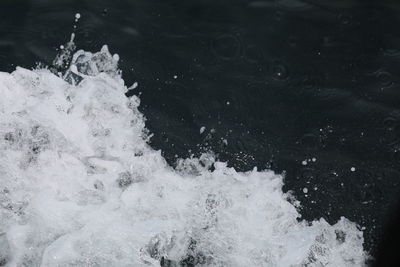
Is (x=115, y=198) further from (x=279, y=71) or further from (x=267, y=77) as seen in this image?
(x=279, y=71)

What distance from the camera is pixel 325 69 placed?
5.38 meters

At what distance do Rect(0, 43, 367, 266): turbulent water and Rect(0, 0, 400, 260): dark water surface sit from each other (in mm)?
227

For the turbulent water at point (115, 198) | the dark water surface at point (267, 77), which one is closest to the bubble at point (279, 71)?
the dark water surface at point (267, 77)

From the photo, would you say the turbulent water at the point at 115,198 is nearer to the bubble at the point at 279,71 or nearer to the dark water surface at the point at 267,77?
the dark water surface at the point at 267,77

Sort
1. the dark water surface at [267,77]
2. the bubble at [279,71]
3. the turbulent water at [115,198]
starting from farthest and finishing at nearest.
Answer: the bubble at [279,71] → the dark water surface at [267,77] → the turbulent water at [115,198]

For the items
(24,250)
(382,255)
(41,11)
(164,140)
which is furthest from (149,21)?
(382,255)

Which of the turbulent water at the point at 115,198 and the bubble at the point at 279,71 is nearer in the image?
the turbulent water at the point at 115,198

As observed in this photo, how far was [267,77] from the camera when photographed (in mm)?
5332

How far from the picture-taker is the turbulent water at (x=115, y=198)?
3.85 m

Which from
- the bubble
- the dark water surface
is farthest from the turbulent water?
the bubble

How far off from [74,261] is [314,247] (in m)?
1.93

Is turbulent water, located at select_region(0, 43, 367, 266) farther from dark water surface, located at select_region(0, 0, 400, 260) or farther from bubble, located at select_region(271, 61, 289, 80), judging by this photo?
bubble, located at select_region(271, 61, 289, 80)

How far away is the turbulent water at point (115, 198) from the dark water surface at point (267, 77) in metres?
0.23

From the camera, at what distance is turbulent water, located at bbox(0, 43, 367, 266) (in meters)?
3.85
